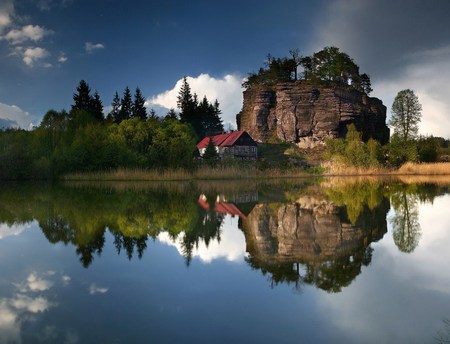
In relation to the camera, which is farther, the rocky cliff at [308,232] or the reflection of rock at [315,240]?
the rocky cliff at [308,232]

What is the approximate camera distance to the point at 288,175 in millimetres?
44188

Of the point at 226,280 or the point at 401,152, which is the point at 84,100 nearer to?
the point at 401,152

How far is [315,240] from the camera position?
870cm

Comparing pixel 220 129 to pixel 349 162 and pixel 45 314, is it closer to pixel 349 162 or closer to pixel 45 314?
pixel 349 162

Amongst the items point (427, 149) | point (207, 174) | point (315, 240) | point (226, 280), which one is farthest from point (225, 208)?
point (427, 149)

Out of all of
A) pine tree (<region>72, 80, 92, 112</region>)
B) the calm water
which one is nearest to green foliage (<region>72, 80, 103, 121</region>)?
pine tree (<region>72, 80, 92, 112</region>)

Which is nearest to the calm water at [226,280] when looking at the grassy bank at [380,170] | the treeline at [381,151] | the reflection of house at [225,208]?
the reflection of house at [225,208]

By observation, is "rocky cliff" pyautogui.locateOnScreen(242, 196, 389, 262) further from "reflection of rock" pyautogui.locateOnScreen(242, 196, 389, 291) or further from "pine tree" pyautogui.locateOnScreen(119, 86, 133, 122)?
"pine tree" pyautogui.locateOnScreen(119, 86, 133, 122)

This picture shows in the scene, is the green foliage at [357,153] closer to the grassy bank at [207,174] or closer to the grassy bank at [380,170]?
the grassy bank at [380,170]

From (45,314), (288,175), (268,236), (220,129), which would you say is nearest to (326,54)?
(220,129)

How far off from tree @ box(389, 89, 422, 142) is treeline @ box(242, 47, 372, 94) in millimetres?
14367

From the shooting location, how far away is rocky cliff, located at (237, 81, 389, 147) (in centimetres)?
6550

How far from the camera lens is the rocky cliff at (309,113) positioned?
65.5 m

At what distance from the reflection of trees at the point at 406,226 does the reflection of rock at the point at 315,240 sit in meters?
0.37
